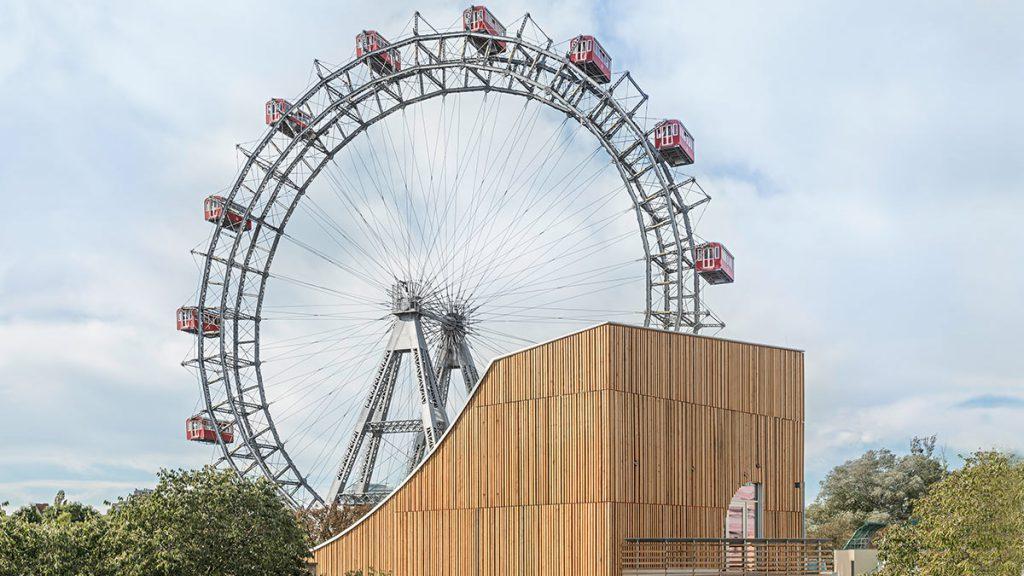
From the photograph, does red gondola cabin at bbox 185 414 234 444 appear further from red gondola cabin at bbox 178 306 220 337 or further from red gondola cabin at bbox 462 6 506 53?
red gondola cabin at bbox 462 6 506 53

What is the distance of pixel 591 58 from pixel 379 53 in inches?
305

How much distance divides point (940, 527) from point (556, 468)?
6.56m

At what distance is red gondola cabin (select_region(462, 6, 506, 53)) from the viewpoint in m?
37.4

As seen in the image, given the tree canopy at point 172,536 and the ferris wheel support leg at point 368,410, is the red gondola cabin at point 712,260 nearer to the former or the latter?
the ferris wheel support leg at point 368,410

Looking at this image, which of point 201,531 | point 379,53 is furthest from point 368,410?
point 201,531

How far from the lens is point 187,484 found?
72.5 feet

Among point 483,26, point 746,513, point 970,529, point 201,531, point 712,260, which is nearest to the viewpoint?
point 970,529

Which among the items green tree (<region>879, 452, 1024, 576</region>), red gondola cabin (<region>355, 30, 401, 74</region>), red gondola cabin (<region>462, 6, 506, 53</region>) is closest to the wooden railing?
green tree (<region>879, 452, 1024, 576</region>)

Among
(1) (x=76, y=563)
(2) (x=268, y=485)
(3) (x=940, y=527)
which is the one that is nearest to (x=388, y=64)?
(2) (x=268, y=485)

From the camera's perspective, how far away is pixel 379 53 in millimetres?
39531

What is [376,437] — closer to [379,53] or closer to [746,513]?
[379,53]

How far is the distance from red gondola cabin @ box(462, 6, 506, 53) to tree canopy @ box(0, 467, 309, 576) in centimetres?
1877

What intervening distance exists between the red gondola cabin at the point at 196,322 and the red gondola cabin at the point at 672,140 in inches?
678

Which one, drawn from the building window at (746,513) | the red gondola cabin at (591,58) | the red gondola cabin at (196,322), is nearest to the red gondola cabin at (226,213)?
the red gondola cabin at (196,322)
